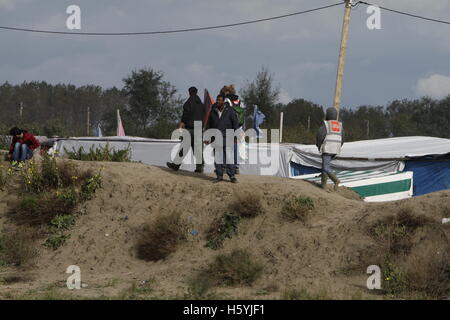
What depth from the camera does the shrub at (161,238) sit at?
12.9 m

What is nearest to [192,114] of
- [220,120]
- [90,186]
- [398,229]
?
[220,120]

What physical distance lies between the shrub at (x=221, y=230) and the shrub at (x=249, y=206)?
0.16m

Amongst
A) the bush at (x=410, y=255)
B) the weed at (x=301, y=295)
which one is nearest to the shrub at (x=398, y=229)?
the bush at (x=410, y=255)

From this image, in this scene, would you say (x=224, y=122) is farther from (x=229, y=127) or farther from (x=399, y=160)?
(x=399, y=160)

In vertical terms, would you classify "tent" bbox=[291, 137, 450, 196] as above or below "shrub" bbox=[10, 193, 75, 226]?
above

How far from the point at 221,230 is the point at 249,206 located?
71 centimetres

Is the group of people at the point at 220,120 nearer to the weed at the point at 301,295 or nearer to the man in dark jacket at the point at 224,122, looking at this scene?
the man in dark jacket at the point at 224,122

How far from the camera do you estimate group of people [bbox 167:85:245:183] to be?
14016 mm

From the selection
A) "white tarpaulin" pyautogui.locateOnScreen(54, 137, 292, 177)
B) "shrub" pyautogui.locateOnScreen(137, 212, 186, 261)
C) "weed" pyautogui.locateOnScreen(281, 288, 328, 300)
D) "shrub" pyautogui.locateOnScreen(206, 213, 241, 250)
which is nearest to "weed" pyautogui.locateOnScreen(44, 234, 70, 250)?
"shrub" pyautogui.locateOnScreen(137, 212, 186, 261)

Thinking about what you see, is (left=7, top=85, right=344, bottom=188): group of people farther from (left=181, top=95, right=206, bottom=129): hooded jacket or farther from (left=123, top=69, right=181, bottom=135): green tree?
(left=123, top=69, right=181, bottom=135): green tree

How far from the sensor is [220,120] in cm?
1404

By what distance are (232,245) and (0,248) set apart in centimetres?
475

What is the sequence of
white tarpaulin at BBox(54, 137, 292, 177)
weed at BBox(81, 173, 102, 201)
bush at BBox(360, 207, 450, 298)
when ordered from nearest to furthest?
1. bush at BBox(360, 207, 450, 298)
2. weed at BBox(81, 173, 102, 201)
3. white tarpaulin at BBox(54, 137, 292, 177)

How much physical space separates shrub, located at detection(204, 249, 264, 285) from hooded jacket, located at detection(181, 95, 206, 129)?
4.18 metres
